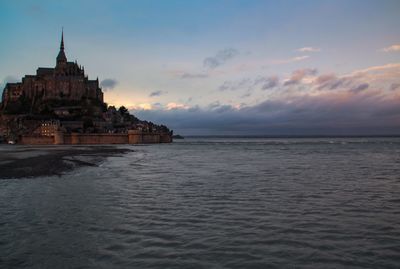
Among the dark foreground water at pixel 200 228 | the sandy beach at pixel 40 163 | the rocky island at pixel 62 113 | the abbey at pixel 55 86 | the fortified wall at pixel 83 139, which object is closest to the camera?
the dark foreground water at pixel 200 228

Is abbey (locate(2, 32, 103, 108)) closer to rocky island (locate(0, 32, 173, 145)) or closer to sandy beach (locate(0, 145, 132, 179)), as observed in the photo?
rocky island (locate(0, 32, 173, 145))

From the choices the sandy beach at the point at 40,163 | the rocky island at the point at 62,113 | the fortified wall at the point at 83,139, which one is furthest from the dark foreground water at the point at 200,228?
the rocky island at the point at 62,113

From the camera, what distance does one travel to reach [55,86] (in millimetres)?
151375

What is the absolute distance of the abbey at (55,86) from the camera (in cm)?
15125

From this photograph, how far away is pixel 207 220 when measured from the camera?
11.4 meters

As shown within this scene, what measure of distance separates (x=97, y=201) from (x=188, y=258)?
27.0 feet

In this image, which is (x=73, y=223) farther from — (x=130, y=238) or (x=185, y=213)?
(x=185, y=213)

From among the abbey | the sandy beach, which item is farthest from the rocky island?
the sandy beach

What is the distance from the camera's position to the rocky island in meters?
132

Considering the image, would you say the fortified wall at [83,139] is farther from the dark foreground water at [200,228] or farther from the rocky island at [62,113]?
the dark foreground water at [200,228]

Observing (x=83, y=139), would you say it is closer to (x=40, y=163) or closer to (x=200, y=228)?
(x=40, y=163)

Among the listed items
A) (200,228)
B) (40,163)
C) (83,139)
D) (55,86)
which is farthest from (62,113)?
(200,228)

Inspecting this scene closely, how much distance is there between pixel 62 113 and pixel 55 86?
1326 centimetres

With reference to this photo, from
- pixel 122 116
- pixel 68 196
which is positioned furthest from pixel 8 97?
pixel 68 196
